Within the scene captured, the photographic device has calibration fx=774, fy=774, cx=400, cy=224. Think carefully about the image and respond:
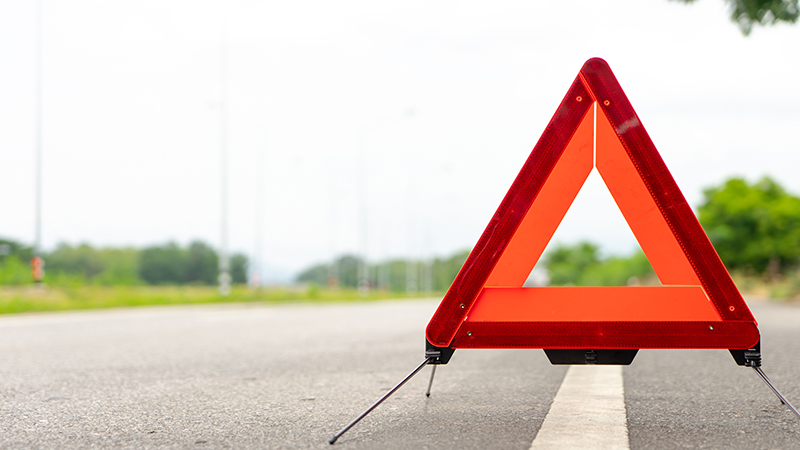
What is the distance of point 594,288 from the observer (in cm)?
336

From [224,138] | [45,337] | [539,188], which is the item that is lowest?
[45,337]

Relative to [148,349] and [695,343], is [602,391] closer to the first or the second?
[695,343]

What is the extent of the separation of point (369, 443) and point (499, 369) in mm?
2802

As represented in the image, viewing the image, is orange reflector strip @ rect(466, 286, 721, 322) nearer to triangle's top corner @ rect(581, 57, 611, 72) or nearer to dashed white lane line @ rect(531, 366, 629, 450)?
dashed white lane line @ rect(531, 366, 629, 450)

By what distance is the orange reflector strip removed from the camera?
3.30 m

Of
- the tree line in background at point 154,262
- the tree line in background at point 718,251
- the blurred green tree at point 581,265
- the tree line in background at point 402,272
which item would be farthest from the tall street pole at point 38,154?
the blurred green tree at point 581,265

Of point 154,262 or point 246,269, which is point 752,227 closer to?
point 246,269

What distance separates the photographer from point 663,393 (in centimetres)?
452

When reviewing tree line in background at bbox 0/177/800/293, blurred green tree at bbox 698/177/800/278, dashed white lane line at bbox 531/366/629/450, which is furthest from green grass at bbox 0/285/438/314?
blurred green tree at bbox 698/177/800/278

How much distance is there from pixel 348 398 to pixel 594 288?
5.56 feet

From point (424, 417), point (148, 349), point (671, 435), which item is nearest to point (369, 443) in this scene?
point (424, 417)

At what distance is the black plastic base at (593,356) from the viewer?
132 inches

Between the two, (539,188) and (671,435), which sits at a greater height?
(539,188)

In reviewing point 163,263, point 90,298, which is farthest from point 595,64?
point 163,263
